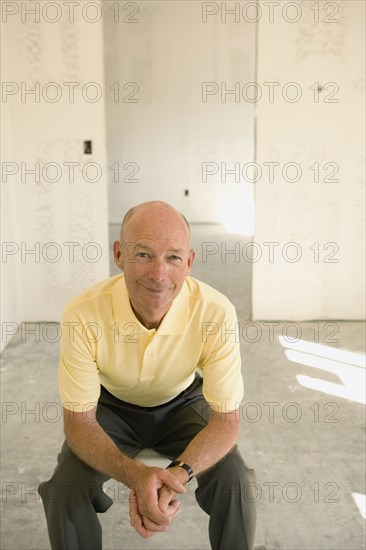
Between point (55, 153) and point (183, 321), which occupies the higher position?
point (55, 153)

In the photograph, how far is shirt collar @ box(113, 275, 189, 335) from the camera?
175cm

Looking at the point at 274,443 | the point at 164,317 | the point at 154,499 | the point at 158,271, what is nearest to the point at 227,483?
the point at 154,499

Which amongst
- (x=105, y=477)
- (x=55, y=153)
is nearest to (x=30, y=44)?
(x=55, y=153)

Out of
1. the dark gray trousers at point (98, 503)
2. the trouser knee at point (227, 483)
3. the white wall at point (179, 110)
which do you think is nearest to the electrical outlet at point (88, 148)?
the dark gray trousers at point (98, 503)

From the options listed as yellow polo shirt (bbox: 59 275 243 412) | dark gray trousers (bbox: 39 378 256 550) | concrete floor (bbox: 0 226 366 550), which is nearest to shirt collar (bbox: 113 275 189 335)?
yellow polo shirt (bbox: 59 275 243 412)

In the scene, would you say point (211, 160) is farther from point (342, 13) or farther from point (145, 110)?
point (342, 13)

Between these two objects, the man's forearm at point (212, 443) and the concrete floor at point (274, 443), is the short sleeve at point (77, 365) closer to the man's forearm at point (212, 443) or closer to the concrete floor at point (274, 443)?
the man's forearm at point (212, 443)

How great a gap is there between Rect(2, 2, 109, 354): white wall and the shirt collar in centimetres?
226

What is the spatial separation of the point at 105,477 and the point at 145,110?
6512mm

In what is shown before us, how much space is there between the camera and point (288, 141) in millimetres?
4086

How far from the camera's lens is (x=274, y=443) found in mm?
2748

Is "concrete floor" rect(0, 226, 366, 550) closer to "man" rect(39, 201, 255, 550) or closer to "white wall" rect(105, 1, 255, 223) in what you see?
"man" rect(39, 201, 255, 550)

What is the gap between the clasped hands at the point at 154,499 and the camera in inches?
60.6

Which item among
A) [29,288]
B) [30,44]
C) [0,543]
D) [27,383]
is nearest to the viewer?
[0,543]
